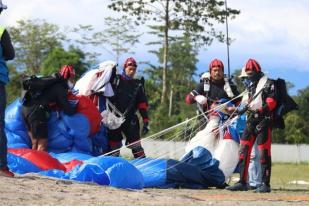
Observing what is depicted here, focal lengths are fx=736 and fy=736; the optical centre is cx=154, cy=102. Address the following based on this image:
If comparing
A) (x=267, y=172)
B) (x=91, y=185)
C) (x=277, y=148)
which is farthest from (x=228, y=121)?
(x=277, y=148)

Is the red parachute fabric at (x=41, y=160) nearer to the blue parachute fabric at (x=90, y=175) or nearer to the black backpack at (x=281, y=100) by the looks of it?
the blue parachute fabric at (x=90, y=175)

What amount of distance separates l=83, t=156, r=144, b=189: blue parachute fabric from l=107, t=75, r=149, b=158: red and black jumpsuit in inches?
113

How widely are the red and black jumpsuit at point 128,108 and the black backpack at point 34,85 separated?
4.10 ft

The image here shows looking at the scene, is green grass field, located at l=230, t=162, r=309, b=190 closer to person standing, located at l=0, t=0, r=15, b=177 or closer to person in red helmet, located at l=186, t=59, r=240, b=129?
person in red helmet, located at l=186, t=59, r=240, b=129

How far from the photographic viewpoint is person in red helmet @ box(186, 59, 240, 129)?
10.7 m

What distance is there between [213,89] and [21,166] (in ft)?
10.7

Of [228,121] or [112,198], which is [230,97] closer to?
[228,121]

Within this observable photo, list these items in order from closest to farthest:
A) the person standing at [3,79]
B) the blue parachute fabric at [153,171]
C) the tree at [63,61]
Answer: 1. the person standing at [3,79]
2. the blue parachute fabric at [153,171]
3. the tree at [63,61]

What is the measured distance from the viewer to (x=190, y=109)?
148 feet

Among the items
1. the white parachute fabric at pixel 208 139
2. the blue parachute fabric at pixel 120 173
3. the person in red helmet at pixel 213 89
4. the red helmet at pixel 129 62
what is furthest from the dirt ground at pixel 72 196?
the red helmet at pixel 129 62

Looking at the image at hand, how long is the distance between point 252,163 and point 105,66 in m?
2.86

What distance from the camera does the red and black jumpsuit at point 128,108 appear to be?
11.3m

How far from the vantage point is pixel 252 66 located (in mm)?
9688

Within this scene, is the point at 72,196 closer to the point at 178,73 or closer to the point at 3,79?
the point at 3,79
